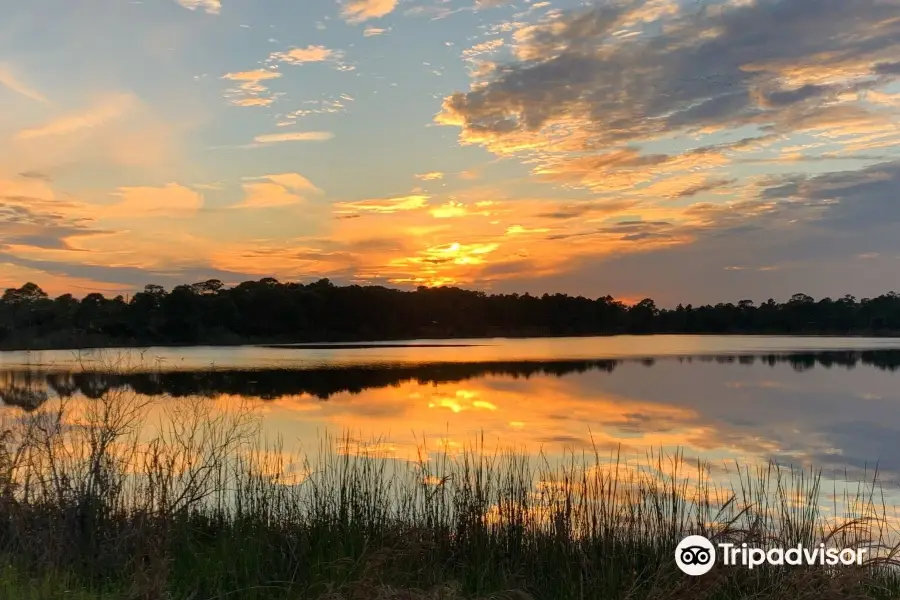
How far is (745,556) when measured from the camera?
18.1ft

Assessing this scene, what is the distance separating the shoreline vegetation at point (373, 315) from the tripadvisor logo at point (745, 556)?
113 feet

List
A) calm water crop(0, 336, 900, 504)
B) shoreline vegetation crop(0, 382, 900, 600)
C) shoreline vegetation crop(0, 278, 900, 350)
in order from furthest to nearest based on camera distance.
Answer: shoreline vegetation crop(0, 278, 900, 350), calm water crop(0, 336, 900, 504), shoreline vegetation crop(0, 382, 900, 600)

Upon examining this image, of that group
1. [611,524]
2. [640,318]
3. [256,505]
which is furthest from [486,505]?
[640,318]

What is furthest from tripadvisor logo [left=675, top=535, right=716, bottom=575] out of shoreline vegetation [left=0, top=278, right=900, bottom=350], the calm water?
shoreline vegetation [left=0, top=278, right=900, bottom=350]

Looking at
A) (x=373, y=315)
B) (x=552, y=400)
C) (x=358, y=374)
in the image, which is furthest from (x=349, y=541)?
(x=373, y=315)

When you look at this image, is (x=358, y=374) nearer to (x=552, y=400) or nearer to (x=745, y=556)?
(x=552, y=400)

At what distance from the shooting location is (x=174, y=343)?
59.8 m

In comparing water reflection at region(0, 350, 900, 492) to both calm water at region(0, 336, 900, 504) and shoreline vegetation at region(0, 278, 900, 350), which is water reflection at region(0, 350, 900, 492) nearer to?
calm water at region(0, 336, 900, 504)

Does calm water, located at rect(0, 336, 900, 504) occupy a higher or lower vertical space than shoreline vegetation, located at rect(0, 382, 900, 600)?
lower

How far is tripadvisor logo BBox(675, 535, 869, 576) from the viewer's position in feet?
17.3

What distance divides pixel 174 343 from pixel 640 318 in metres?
66.2

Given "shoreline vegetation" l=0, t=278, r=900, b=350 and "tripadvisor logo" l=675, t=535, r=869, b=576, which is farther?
"shoreline vegetation" l=0, t=278, r=900, b=350

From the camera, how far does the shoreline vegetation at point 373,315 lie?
174 feet

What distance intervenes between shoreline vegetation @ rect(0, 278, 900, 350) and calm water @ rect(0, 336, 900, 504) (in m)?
17.2
